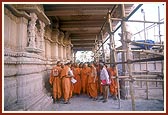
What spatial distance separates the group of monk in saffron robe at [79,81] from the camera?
784cm

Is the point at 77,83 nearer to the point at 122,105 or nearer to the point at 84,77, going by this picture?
the point at 84,77

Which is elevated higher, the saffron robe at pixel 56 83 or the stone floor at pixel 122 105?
the saffron robe at pixel 56 83

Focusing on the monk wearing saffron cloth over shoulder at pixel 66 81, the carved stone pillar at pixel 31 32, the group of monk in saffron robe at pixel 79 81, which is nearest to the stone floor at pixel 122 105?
the monk wearing saffron cloth over shoulder at pixel 66 81

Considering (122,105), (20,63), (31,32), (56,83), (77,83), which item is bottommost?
(122,105)

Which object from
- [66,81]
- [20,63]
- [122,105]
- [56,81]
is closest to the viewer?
[20,63]

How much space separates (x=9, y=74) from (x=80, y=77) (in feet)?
18.9

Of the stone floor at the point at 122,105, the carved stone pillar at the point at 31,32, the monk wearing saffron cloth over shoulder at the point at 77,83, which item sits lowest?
the stone floor at the point at 122,105

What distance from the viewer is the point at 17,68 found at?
4977 mm

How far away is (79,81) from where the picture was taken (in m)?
9.95

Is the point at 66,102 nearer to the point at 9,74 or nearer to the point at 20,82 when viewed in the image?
the point at 20,82

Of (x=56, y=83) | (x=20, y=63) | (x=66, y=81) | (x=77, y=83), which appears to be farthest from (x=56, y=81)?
(x=20, y=63)

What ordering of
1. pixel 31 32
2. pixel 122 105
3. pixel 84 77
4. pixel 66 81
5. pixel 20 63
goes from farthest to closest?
pixel 84 77 → pixel 66 81 → pixel 122 105 → pixel 31 32 → pixel 20 63

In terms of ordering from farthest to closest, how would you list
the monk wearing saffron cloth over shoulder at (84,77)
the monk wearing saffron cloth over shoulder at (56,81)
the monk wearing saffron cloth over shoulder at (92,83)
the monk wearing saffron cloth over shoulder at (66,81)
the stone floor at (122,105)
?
the monk wearing saffron cloth over shoulder at (84,77), the monk wearing saffron cloth over shoulder at (92,83), the monk wearing saffron cloth over shoulder at (56,81), the monk wearing saffron cloth over shoulder at (66,81), the stone floor at (122,105)

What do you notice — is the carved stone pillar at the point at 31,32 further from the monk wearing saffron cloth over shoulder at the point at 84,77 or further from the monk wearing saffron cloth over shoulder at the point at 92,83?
the monk wearing saffron cloth over shoulder at the point at 84,77
